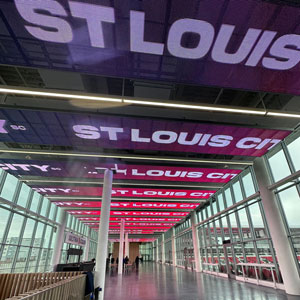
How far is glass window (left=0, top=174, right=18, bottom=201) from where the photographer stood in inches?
395

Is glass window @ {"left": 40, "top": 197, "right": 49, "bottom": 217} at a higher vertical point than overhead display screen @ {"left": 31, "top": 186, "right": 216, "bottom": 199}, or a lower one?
lower

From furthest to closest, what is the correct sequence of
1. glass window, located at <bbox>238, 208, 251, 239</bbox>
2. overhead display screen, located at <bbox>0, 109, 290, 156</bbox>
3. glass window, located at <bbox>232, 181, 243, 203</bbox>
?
glass window, located at <bbox>232, 181, 243, 203</bbox> < glass window, located at <bbox>238, 208, 251, 239</bbox> < overhead display screen, located at <bbox>0, 109, 290, 156</bbox>

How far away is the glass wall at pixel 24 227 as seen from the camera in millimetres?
10070

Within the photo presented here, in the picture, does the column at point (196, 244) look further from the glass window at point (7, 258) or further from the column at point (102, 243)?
the glass window at point (7, 258)

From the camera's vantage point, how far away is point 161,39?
3.75 meters

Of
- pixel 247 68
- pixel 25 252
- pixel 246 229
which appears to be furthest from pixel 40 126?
pixel 246 229

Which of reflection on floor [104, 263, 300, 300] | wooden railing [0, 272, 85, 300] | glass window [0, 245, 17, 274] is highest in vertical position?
glass window [0, 245, 17, 274]

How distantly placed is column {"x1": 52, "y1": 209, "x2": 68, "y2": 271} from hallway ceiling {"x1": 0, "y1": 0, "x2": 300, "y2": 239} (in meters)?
5.58

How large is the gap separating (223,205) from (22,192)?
1294cm

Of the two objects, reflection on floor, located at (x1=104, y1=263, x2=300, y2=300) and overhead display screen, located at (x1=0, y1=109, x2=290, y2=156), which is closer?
overhead display screen, located at (x1=0, y1=109, x2=290, y2=156)

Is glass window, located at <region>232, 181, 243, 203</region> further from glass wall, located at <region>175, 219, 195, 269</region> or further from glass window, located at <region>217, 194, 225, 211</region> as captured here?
glass wall, located at <region>175, 219, 195, 269</region>

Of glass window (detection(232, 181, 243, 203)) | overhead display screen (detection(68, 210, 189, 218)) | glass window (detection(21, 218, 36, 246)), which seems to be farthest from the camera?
overhead display screen (detection(68, 210, 189, 218))

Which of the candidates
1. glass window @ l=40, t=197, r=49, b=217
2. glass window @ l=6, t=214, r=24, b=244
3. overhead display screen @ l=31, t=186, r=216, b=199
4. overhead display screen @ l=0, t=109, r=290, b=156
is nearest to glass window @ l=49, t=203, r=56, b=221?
glass window @ l=40, t=197, r=49, b=217

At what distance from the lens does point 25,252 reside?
39.9 feet
